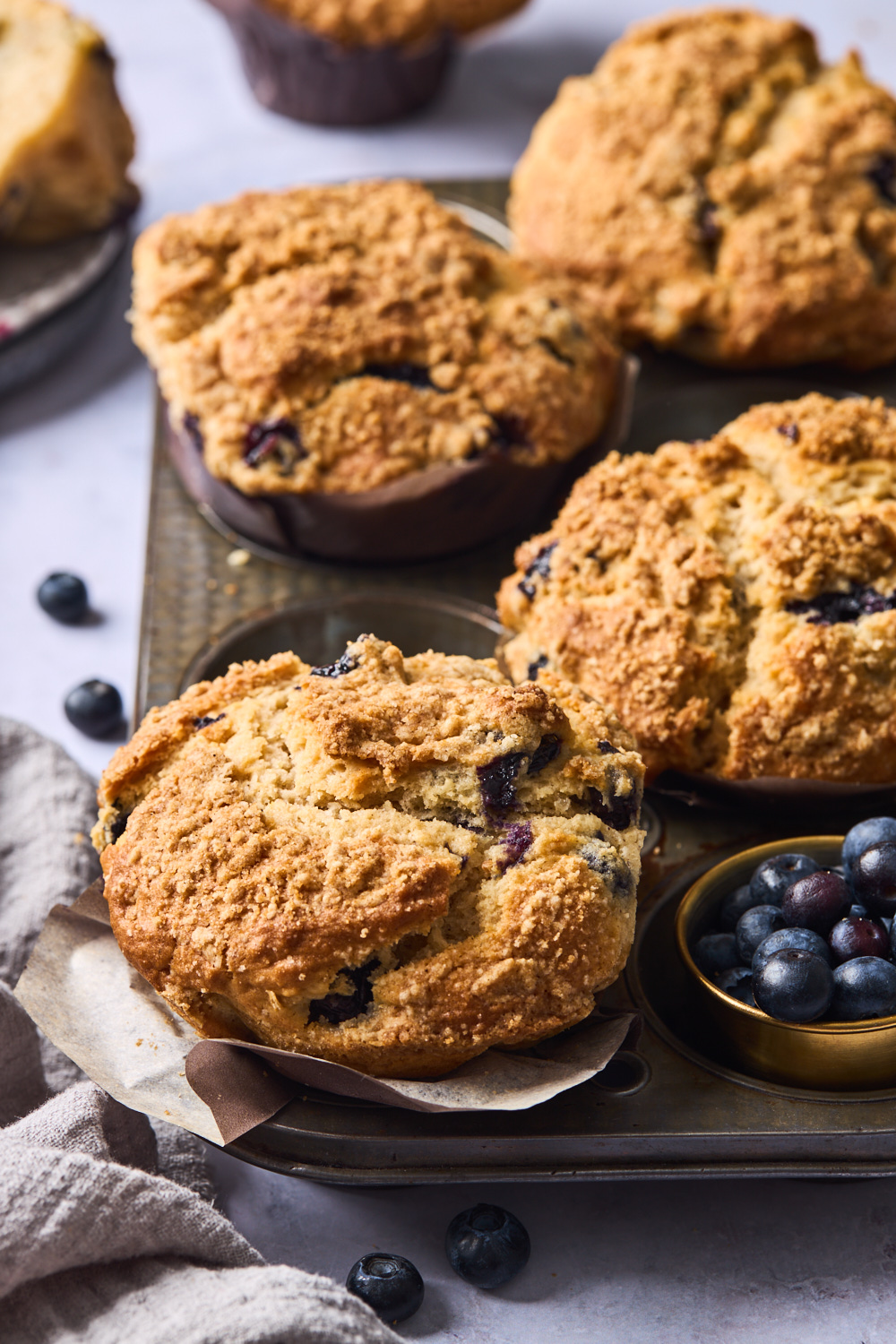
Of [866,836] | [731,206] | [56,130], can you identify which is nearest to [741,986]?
[866,836]

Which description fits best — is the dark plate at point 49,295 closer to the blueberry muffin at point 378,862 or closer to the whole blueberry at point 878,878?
the blueberry muffin at point 378,862

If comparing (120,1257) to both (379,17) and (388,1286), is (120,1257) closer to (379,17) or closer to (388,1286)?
(388,1286)

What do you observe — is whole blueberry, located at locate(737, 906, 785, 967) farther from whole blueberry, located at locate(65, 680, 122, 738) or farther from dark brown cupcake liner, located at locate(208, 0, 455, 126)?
dark brown cupcake liner, located at locate(208, 0, 455, 126)

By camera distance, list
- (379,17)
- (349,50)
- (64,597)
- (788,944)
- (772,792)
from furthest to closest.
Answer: (349,50) < (379,17) < (64,597) < (772,792) < (788,944)

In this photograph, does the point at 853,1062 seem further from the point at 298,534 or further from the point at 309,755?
the point at 298,534

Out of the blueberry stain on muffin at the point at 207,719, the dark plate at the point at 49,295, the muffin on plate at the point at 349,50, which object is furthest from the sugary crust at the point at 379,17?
the blueberry stain on muffin at the point at 207,719

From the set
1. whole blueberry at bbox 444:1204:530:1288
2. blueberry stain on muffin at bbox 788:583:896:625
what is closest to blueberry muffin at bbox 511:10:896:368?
blueberry stain on muffin at bbox 788:583:896:625

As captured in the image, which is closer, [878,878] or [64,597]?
[878,878]
